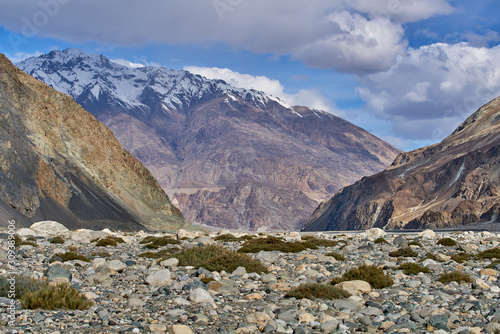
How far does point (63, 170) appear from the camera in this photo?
63.9 metres

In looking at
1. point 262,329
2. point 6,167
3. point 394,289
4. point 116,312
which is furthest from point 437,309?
point 6,167

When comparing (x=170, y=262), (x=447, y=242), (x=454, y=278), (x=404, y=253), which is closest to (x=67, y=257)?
(x=170, y=262)

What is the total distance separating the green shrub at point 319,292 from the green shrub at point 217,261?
3.52m

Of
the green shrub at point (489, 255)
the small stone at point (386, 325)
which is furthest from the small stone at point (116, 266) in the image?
the green shrub at point (489, 255)

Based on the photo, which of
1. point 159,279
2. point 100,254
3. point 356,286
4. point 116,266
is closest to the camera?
point 356,286

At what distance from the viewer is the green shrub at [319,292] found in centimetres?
1237

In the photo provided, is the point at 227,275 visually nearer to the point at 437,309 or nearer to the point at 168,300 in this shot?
the point at 168,300

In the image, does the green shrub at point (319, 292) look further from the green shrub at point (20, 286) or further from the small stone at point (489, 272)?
the green shrub at point (20, 286)

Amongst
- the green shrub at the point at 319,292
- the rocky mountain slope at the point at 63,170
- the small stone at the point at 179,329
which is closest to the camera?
the small stone at the point at 179,329

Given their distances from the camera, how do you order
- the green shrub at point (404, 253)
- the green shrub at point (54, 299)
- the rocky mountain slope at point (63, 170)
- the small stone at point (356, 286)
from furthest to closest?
the rocky mountain slope at point (63, 170) < the green shrub at point (404, 253) < the small stone at point (356, 286) < the green shrub at point (54, 299)

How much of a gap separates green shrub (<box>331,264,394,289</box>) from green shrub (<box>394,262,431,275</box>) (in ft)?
5.72

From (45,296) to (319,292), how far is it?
21.1ft

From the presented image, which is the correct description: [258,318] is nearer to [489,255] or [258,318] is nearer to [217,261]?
[217,261]

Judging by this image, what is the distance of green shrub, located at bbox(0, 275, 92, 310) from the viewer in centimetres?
1027
